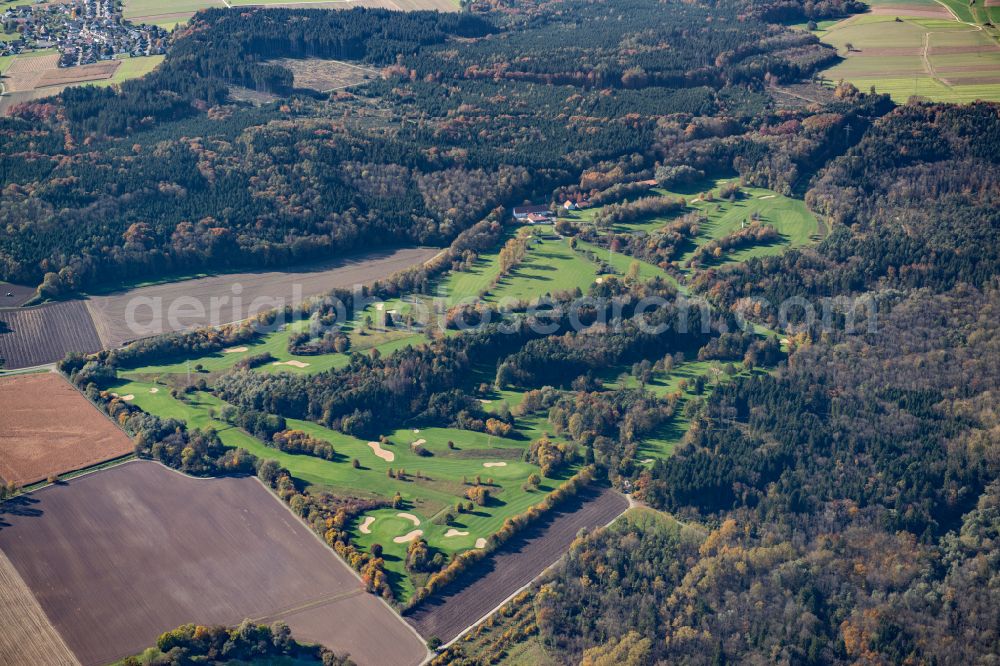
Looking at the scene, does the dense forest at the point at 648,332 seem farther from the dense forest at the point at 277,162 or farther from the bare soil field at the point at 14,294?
the bare soil field at the point at 14,294

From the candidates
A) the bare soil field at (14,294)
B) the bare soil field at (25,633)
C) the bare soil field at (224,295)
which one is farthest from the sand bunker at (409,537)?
the bare soil field at (14,294)

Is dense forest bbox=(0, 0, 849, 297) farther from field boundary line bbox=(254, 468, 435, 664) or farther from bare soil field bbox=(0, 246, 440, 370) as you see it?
field boundary line bbox=(254, 468, 435, 664)

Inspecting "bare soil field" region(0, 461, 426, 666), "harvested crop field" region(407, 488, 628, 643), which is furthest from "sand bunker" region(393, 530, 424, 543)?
"harvested crop field" region(407, 488, 628, 643)

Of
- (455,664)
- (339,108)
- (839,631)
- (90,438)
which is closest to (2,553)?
(90,438)

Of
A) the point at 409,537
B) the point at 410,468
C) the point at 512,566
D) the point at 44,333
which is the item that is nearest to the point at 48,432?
the point at 44,333

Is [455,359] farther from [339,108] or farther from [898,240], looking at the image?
[339,108]

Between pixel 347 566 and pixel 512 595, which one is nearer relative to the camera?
pixel 512 595

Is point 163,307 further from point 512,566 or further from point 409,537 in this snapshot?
point 512,566
